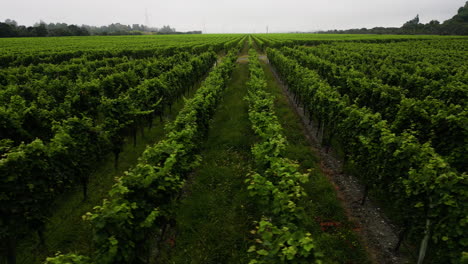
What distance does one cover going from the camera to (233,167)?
11281mm

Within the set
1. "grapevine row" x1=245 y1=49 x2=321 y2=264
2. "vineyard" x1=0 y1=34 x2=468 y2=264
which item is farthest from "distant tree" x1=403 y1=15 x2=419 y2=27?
"grapevine row" x1=245 y1=49 x2=321 y2=264

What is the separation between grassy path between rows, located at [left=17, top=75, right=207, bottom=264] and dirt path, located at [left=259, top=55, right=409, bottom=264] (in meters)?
8.11

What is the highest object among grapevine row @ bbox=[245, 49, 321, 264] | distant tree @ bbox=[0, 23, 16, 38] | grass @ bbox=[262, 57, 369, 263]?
distant tree @ bbox=[0, 23, 16, 38]

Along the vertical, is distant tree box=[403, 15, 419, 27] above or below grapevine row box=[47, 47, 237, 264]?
above

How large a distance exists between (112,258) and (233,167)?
7219mm

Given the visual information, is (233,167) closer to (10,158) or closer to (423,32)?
(10,158)

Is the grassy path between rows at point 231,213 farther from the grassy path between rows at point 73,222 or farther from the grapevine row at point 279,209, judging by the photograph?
the grassy path between rows at point 73,222

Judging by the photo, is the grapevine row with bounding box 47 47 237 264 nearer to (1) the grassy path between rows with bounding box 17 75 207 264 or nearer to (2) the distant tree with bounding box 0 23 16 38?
(1) the grassy path between rows with bounding box 17 75 207 264

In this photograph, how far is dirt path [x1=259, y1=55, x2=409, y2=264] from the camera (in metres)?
7.15

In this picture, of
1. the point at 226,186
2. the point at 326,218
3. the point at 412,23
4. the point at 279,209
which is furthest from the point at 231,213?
the point at 412,23

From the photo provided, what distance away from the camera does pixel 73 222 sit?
8.16m

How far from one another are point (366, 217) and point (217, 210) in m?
5.02

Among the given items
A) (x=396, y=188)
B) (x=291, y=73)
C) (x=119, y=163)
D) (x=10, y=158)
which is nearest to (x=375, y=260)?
(x=396, y=188)

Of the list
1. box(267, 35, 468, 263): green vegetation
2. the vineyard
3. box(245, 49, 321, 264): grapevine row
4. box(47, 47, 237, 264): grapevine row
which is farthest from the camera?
box(267, 35, 468, 263): green vegetation
